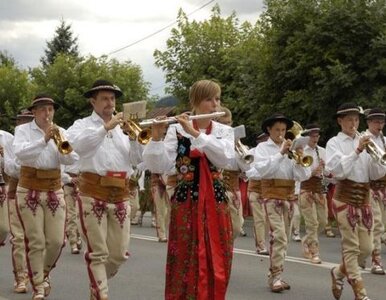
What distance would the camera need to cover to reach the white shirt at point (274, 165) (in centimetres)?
1081

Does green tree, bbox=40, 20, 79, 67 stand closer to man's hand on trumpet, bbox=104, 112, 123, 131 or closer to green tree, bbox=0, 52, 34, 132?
→ green tree, bbox=0, 52, 34, 132

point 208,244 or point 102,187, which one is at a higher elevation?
point 102,187

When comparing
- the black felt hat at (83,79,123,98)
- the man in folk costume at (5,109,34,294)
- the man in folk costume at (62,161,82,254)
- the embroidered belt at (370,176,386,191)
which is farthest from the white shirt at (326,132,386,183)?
the man in folk costume at (62,161,82,254)

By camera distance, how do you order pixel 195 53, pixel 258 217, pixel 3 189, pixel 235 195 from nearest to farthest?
pixel 3 189
pixel 235 195
pixel 258 217
pixel 195 53

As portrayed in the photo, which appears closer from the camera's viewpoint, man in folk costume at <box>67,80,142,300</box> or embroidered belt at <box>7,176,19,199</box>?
man in folk costume at <box>67,80,142,300</box>

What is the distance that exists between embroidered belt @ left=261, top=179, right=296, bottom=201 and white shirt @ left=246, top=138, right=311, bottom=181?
0.21 feet

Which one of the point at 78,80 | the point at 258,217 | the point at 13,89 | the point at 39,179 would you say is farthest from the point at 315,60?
the point at 13,89

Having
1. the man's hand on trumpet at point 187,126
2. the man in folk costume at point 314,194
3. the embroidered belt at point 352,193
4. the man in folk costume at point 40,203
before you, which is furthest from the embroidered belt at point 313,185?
the man's hand on trumpet at point 187,126

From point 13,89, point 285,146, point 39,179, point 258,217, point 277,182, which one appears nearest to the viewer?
point 39,179

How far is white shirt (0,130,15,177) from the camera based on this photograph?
34.8 feet

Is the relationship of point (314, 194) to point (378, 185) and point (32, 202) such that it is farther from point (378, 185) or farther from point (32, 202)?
point (32, 202)

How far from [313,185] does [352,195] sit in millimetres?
5188

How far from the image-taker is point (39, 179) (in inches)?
375

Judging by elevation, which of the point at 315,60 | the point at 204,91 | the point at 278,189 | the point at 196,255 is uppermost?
the point at 315,60
